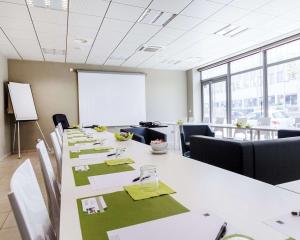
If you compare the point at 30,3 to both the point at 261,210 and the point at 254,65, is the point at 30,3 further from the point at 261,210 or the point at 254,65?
the point at 254,65

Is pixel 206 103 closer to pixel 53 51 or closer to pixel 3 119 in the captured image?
pixel 53 51

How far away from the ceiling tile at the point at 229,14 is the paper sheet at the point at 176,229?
381 cm

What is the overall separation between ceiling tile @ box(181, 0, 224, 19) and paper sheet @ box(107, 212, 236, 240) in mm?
3506

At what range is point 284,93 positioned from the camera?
5598mm

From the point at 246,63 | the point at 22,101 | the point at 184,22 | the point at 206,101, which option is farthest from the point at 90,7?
the point at 206,101

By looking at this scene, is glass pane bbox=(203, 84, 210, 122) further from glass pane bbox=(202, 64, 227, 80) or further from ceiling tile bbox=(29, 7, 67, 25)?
ceiling tile bbox=(29, 7, 67, 25)

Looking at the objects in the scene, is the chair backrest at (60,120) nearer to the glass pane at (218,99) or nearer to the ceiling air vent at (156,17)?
the ceiling air vent at (156,17)

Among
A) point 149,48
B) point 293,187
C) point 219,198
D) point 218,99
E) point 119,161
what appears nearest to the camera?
point 219,198

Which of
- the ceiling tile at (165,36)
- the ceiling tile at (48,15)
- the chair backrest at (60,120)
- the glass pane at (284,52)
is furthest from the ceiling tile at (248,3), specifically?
the chair backrest at (60,120)

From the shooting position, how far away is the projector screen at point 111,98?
730 cm

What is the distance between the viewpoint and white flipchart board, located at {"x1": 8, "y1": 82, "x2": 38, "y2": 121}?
19.7 ft

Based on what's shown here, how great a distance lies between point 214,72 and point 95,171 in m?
7.39

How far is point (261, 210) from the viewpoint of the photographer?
2.58ft

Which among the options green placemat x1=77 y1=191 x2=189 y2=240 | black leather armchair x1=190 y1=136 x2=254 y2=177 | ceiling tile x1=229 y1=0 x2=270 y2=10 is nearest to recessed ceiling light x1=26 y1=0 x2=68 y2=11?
ceiling tile x1=229 y1=0 x2=270 y2=10
